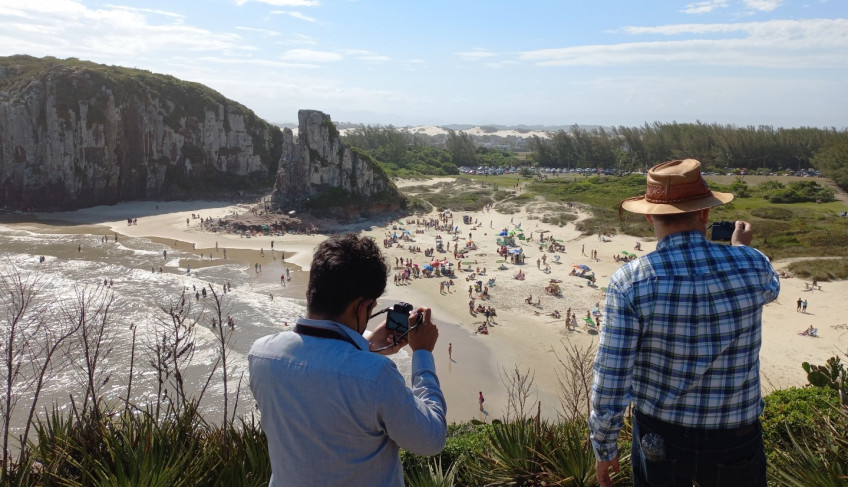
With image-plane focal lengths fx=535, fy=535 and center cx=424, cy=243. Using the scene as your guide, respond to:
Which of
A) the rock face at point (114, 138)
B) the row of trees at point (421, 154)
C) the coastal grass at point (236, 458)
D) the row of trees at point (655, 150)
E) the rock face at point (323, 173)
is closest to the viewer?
the coastal grass at point (236, 458)

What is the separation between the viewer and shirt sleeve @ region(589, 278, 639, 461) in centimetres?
209

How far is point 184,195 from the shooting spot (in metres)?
49.6

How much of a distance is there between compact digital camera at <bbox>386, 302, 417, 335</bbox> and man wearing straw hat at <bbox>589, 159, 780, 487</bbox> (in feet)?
2.59

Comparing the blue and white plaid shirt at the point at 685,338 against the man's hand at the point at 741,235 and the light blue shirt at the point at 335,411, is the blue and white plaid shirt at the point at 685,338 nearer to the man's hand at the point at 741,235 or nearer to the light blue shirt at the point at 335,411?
the man's hand at the point at 741,235

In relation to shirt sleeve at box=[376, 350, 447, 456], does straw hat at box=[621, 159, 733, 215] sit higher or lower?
higher

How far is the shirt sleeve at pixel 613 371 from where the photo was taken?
2.09m

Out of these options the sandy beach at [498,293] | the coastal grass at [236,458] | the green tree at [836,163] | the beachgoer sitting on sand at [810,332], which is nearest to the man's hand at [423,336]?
the coastal grass at [236,458]

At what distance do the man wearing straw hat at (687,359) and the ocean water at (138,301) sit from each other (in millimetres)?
8014

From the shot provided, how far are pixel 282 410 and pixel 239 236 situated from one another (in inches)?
1401

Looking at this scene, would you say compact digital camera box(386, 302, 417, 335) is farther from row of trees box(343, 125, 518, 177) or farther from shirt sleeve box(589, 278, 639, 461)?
row of trees box(343, 125, 518, 177)

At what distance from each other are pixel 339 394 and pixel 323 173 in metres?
42.6

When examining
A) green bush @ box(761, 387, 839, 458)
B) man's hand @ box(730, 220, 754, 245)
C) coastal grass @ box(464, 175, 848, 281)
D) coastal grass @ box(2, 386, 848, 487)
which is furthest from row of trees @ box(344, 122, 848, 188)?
man's hand @ box(730, 220, 754, 245)

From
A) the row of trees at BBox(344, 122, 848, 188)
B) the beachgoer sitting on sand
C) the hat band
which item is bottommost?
the beachgoer sitting on sand

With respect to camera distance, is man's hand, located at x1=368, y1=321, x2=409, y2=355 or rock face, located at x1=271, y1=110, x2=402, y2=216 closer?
man's hand, located at x1=368, y1=321, x2=409, y2=355
